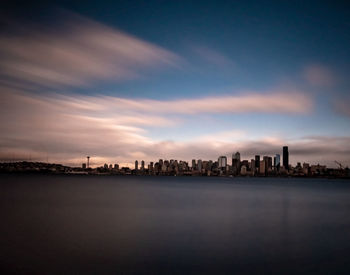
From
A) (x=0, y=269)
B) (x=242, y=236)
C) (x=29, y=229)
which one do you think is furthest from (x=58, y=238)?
(x=242, y=236)

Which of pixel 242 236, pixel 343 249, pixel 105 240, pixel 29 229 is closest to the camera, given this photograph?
pixel 343 249

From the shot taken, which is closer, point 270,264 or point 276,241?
point 270,264

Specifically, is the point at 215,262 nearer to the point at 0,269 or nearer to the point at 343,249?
the point at 343,249

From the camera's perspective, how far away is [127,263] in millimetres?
17203

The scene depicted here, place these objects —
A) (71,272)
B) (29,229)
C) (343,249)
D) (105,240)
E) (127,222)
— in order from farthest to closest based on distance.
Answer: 1. (127,222)
2. (29,229)
3. (105,240)
4. (343,249)
5. (71,272)

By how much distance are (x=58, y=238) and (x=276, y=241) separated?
17.5 m

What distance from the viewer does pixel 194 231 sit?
2748 cm

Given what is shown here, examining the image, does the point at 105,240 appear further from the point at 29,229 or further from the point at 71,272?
the point at 29,229

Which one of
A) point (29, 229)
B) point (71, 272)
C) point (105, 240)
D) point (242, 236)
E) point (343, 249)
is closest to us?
point (71, 272)

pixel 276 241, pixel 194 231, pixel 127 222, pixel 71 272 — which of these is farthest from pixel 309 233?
pixel 71 272

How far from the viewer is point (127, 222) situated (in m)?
32.2

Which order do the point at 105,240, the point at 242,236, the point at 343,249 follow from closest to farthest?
Result: the point at 343,249
the point at 105,240
the point at 242,236

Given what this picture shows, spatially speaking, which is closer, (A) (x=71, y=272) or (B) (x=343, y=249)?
(A) (x=71, y=272)

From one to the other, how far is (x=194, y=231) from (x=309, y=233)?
35.5 ft
